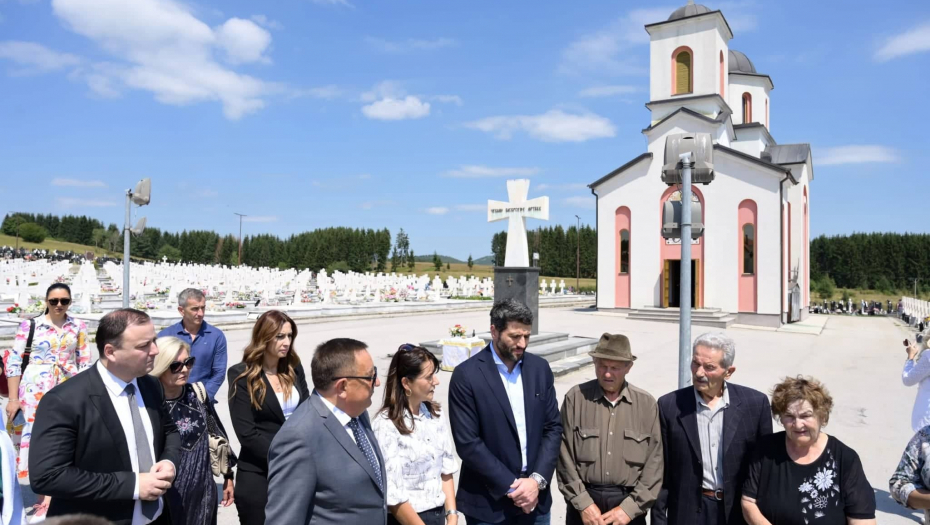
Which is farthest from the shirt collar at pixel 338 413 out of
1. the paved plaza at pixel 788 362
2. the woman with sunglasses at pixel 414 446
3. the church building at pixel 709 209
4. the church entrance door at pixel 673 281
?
the church entrance door at pixel 673 281

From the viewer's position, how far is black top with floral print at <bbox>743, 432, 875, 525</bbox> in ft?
8.49

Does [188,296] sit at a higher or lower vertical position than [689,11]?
lower

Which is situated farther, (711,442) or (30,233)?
(30,233)

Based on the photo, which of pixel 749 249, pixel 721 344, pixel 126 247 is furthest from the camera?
pixel 749 249

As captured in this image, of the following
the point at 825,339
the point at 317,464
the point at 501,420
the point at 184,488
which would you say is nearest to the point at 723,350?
the point at 501,420

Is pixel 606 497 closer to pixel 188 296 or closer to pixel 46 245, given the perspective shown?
pixel 188 296

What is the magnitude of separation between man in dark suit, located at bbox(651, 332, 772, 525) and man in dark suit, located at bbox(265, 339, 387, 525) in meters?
1.64

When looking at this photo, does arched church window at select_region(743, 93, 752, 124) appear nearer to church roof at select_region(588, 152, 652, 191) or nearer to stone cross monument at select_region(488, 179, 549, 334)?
church roof at select_region(588, 152, 652, 191)

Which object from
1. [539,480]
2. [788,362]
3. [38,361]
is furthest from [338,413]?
[788,362]

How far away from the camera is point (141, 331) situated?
2.48m

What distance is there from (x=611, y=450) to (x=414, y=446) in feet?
3.56

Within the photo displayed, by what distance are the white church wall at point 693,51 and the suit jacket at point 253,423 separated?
2735 cm

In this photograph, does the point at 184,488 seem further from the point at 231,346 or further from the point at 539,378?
the point at 231,346

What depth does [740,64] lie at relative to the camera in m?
32.2
